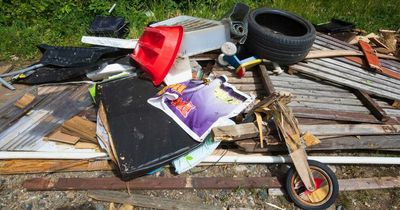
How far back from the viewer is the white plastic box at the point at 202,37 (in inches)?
159

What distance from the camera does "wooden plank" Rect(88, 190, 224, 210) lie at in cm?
306

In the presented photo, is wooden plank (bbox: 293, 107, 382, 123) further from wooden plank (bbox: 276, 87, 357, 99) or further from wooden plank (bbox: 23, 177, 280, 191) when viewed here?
wooden plank (bbox: 23, 177, 280, 191)

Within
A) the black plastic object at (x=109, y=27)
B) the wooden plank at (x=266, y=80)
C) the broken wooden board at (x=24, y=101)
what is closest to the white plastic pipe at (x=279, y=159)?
the wooden plank at (x=266, y=80)

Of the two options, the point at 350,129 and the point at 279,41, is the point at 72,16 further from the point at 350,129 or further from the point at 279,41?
the point at 350,129

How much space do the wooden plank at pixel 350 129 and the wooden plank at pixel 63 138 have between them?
8.20 ft

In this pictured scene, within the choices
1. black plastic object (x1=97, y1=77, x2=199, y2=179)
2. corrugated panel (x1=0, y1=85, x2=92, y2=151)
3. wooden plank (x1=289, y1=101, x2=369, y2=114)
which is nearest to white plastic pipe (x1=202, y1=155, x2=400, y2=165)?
black plastic object (x1=97, y1=77, x2=199, y2=179)

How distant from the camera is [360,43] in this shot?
4.87 meters

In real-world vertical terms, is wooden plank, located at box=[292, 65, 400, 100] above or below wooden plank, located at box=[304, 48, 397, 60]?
below

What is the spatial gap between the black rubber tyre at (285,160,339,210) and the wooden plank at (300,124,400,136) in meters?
0.55

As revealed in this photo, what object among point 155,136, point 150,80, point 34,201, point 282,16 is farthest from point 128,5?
point 34,201

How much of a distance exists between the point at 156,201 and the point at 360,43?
3.80m

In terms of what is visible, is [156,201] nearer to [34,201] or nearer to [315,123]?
[34,201]

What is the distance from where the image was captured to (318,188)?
10.5 feet

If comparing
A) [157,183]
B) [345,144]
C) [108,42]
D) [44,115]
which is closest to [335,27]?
[345,144]
